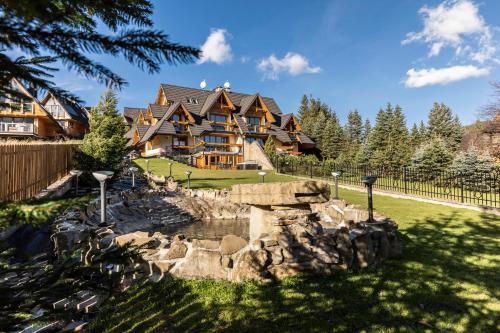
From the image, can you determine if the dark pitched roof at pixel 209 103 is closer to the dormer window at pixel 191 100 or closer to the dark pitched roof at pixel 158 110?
the dormer window at pixel 191 100

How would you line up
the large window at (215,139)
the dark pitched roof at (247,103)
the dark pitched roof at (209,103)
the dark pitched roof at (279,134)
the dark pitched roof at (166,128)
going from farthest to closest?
the dark pitched roof at (279,134) → the dark pitched roof at (247,103) → the dark pitched roof at (209,103) → the large window at (215,139) → the dark pitched roof at (166,128)

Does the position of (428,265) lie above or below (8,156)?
below

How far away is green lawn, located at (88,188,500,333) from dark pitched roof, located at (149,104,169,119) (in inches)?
1360

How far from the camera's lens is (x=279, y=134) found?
40.6 metres

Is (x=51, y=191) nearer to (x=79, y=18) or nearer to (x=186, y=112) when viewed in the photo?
(x=79, y=18)

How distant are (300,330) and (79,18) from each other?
12.5 feet

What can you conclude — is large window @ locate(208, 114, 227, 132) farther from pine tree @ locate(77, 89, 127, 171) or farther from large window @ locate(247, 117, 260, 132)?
pine tree @ locate(77, 89, 127, 171)

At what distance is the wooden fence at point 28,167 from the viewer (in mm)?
7617

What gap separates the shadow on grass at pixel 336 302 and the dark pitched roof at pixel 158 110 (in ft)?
113

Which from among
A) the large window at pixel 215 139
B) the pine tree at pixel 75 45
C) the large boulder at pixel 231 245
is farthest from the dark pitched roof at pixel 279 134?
the pine tree at pixel 75 45

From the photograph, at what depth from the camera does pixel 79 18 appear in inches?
53.6

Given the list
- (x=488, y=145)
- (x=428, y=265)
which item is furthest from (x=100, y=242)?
(x=488, y=145)

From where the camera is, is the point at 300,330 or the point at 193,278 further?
the point at 193,278

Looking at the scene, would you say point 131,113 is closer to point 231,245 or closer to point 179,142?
point 179,142
